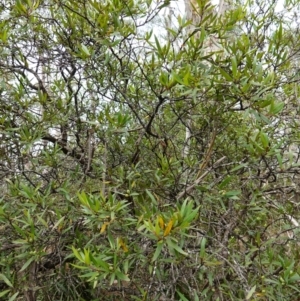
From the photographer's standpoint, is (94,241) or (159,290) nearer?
(159,290)

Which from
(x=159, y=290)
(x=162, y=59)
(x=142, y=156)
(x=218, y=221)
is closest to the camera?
(x=159, y=290)

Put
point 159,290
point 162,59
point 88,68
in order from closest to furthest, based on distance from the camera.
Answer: point 159,290
point 162,59
point 88,68

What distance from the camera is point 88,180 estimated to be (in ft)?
6.40

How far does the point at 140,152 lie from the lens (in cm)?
204

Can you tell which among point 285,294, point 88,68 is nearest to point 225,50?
point 88,68

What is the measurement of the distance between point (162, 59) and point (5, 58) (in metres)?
1.04

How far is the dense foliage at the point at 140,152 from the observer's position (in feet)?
4.81

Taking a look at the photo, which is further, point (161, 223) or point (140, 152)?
point (140, 152)

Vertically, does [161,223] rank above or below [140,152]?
below

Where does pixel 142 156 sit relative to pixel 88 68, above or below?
below

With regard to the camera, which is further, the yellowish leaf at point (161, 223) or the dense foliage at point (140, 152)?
the dense foliage at point (140, 152)

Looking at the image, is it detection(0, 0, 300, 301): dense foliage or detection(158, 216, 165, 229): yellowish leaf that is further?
detection(0, 0, 300, 301): dense foliage

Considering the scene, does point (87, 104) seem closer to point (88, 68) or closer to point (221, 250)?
point (88, 68)

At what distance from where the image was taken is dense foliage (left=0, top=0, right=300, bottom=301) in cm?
147
